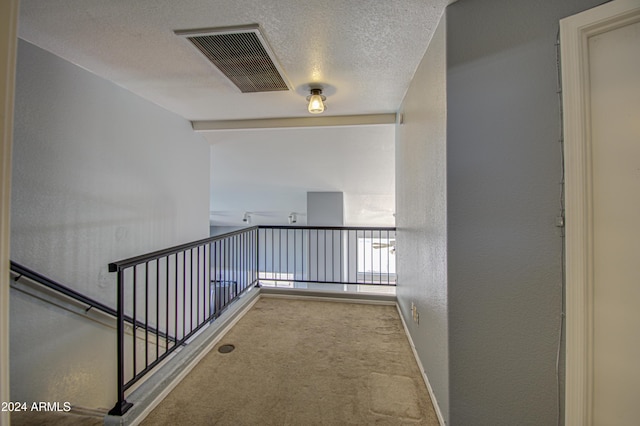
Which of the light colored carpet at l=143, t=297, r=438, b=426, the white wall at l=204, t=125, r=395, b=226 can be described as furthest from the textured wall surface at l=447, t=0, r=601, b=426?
the white wall at l=204, t=125, r=395, b=226

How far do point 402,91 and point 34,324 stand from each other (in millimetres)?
3403

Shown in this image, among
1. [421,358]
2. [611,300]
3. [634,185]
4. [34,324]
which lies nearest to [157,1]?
[34,324]

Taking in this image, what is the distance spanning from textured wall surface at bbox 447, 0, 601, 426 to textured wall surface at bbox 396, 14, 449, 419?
3.1 inches

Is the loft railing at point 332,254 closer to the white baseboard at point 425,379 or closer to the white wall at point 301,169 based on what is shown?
the white wall at point 301,169

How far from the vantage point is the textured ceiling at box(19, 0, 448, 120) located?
1.41 m

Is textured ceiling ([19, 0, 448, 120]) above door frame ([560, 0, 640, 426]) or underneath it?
above

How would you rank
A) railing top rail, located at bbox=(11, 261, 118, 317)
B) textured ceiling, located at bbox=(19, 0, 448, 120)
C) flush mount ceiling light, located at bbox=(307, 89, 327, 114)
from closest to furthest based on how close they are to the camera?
textured ceiling, located at bbox=(19, 0, 448, 120) → railing top rail, located at bbox=(11, 261, 118, 317) → flush mount ceiling light, located at bbox=(307, 89, 327, 114)

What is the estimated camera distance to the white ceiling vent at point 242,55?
5.23 feet

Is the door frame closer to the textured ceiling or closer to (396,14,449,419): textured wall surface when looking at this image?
(396,14,449,419): textured wall surface

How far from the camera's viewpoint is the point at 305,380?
1.91m

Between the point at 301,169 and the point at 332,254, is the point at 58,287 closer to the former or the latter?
the point at 301,169

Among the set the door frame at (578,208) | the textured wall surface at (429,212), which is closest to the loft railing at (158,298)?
the textured wall surface at (429,212)

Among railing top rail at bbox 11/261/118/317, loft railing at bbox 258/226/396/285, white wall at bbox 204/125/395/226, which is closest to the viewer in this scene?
railing top rail at bbox 11/261/118/317

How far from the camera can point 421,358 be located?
196 cm
